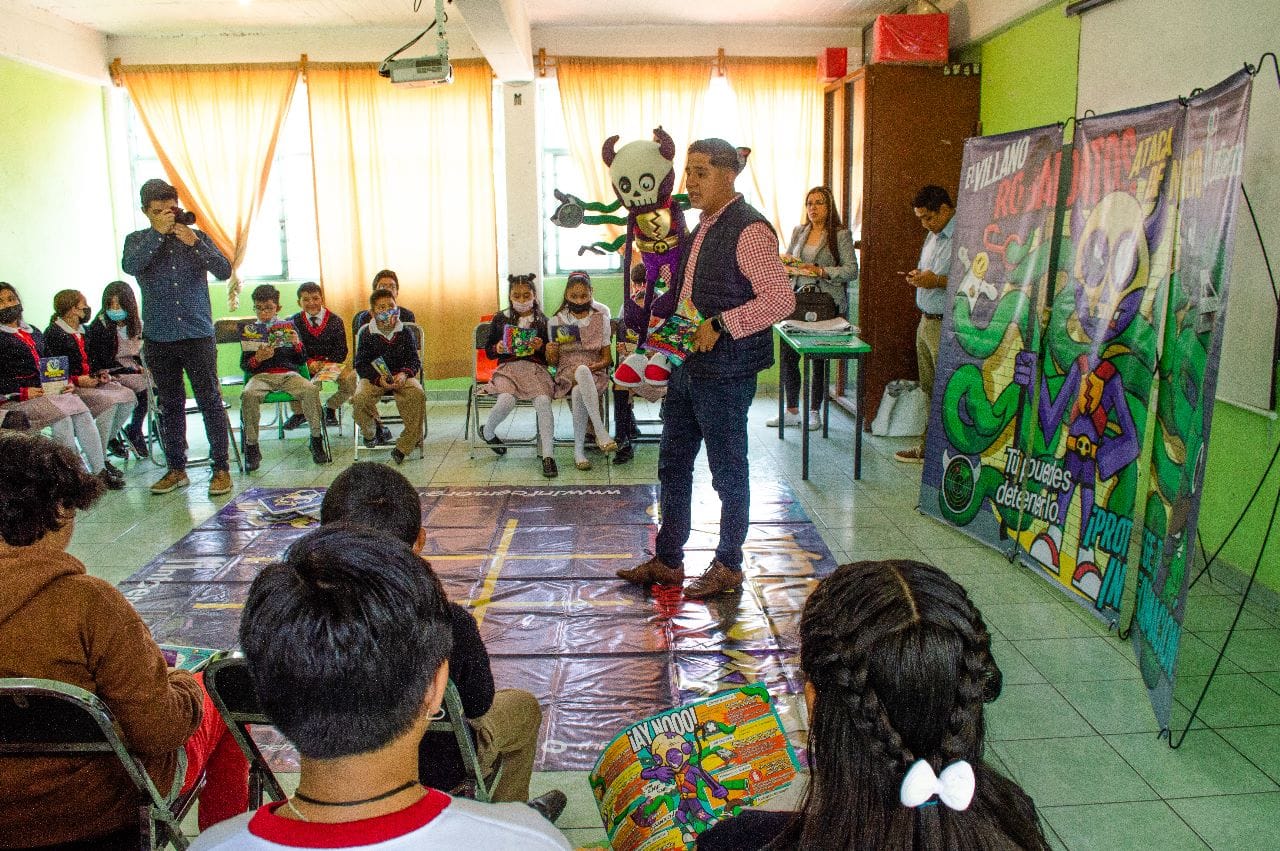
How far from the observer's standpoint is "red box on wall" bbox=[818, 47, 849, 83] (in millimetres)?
7090

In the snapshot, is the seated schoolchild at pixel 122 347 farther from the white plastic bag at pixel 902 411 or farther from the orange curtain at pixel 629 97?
the white plastic bag at pixel 902 411

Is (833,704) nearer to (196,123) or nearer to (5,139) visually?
(5,139)

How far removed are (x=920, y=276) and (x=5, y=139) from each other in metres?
5.92

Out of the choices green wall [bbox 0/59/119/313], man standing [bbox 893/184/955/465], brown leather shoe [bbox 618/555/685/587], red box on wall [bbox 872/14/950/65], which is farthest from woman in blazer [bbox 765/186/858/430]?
green wall [bbox 0/59/119/313]

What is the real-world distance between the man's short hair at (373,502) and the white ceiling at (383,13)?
522 cm

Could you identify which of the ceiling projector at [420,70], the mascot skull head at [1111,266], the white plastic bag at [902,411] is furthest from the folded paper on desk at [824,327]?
the ceiling projector at [420,70]

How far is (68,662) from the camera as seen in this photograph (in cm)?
152

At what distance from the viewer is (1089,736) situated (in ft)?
8.63

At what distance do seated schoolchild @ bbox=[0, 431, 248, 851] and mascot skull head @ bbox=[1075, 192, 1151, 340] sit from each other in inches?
115

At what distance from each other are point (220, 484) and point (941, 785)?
4.91 metres

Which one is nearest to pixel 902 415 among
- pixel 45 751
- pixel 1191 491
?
pixel 1191 491

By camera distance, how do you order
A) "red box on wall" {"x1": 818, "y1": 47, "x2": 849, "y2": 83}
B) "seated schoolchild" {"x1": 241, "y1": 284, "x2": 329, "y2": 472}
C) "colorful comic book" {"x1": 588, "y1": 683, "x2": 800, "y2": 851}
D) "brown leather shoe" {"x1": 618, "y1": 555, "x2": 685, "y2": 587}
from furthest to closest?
"red box on wall" {"x1": 818, "y1": 47, "x2": 849, "y2": 83}, "seated schoolchild" {"x1": 241, "y1": 284, "x2": 329, "y2": 472}, "brown leather shoe" {"x1": 618, "y1": 555, "x2": 685, "y2": 587}, "colorful comic book" {"x1": 588, "y1": 683, "x2": 800, "y2": 851}

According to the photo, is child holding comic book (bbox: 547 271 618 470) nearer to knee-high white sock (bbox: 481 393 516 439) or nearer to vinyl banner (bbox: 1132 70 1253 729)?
knee-high white sock (bbox: 481 393 516 439)

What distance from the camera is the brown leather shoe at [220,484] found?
5152 mm
